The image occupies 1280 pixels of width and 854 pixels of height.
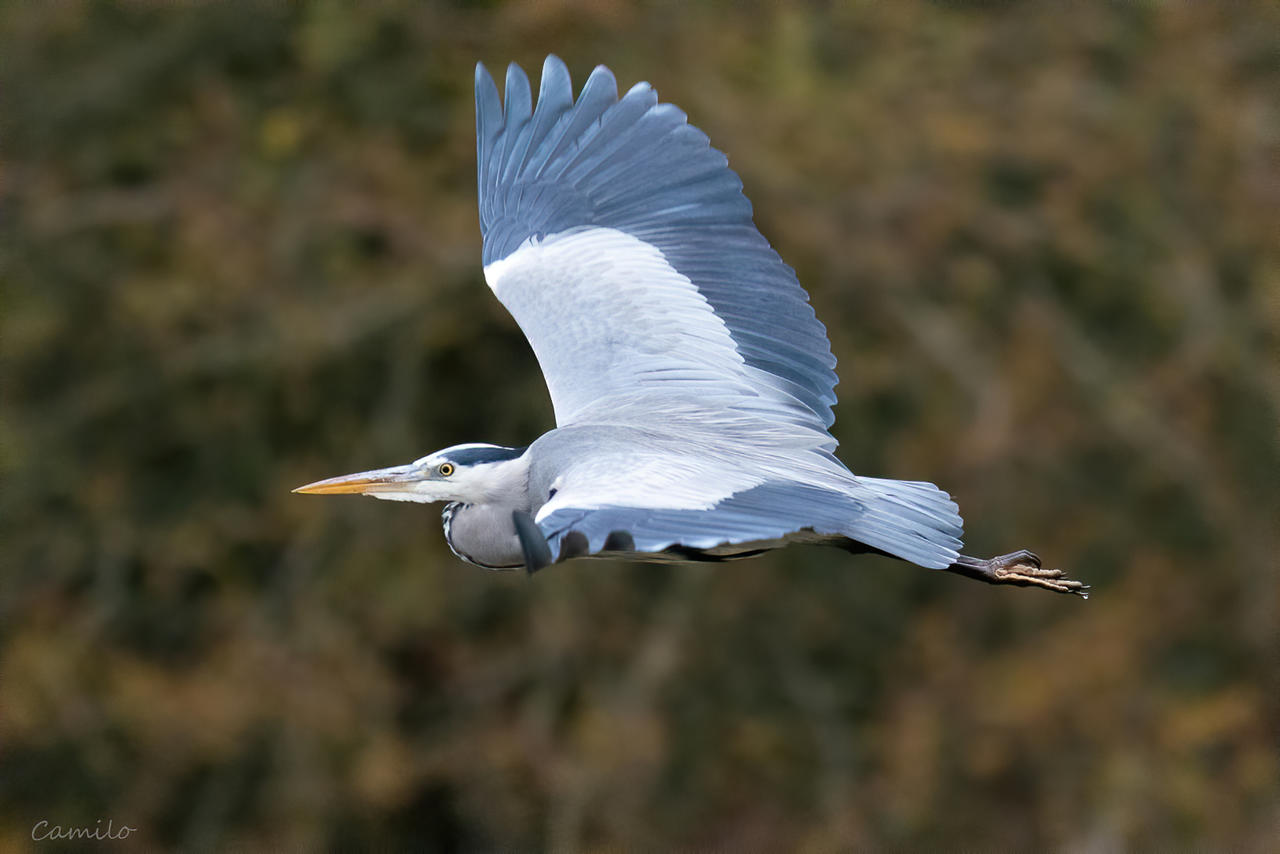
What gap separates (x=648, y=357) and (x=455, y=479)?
23.2 inches

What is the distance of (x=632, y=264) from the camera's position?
13.5ft

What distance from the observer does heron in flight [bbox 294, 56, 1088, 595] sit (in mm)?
3244

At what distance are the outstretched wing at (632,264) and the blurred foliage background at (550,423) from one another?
3.49 metres

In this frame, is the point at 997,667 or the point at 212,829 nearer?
the point at 212,829

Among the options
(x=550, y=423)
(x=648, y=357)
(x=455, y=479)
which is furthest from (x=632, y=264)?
(x=550, y=423)

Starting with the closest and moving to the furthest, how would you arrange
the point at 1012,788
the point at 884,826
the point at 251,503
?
1. the point at 251,503
2. the point at 884,826
3. the point at 1012,788

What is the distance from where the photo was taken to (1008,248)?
8.71 meters

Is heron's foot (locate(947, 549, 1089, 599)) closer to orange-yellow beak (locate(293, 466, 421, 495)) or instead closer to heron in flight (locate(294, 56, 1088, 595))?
heron in flight (locate(294, 56, 1088, 595))

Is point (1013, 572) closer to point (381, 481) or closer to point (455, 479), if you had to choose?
point (455, 479)

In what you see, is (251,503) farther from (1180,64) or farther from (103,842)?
(1180,64)

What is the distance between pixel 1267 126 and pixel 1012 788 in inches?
160

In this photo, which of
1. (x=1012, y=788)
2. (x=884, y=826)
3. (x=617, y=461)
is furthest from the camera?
(x=1012, y=788)

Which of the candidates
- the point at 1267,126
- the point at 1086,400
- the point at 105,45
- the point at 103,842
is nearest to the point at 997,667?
the point at 1086,400

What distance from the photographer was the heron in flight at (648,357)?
3244mm
